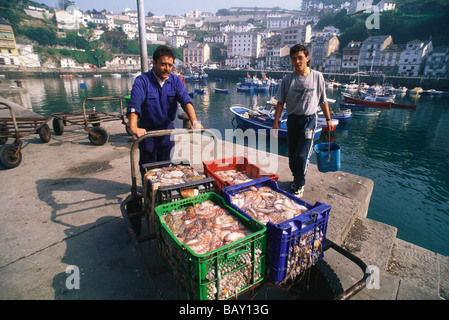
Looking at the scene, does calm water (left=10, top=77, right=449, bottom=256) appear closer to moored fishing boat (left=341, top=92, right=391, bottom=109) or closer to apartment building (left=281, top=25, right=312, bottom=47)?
moored fishing boat (left=341, top=92, right=391, bottom=109)

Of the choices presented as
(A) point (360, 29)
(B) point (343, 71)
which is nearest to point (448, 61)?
(B) point (343, 71)

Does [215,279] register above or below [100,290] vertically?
above

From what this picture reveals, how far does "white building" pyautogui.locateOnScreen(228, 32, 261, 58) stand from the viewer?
117m

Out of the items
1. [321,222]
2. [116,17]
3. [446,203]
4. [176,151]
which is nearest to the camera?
[321,222]

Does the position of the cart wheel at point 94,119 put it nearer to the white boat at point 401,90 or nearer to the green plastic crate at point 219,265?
the green plastic crate at point 219,265

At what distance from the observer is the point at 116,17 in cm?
17912

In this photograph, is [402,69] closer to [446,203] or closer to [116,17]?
[446,203]

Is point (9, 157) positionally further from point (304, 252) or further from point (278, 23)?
point (278, 23)

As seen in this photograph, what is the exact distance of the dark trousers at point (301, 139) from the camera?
4105mm

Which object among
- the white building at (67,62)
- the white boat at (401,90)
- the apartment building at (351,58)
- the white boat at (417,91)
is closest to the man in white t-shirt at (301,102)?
the white boat at (417,91)

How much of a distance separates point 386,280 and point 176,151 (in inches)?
215

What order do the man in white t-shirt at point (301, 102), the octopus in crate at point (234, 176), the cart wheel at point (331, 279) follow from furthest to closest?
the man in white t-shirt at point (301, 102) → the octopus in crate at point (234, 176) → the cart wheel at point (331, 279)
